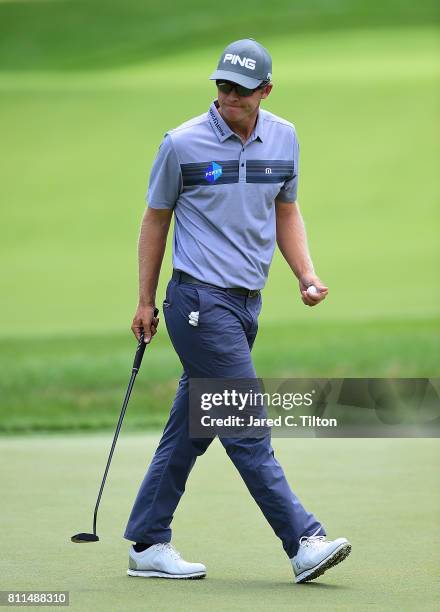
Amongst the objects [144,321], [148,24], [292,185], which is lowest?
[144,321]

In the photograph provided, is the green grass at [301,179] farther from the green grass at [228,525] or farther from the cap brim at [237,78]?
the cap brim at [237,78]

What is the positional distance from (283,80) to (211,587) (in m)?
11.1

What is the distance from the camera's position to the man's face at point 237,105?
4621 mm

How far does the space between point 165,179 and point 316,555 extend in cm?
117

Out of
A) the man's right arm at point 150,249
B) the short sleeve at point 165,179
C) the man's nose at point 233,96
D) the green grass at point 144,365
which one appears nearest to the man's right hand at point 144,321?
the man's right arm at point 150,249

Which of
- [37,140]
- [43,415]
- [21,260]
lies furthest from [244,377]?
[37,140]

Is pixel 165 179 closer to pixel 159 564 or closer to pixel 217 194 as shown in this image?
pixel 217 194

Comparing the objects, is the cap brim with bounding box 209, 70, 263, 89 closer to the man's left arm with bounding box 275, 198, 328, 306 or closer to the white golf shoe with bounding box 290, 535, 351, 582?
the man's left arm with bounding box 275, 198, 328, 306

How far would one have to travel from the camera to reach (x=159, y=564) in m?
4.84

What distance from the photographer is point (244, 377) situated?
4684 millimetres

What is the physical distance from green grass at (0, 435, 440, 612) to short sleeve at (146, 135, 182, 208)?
1129 millimetres

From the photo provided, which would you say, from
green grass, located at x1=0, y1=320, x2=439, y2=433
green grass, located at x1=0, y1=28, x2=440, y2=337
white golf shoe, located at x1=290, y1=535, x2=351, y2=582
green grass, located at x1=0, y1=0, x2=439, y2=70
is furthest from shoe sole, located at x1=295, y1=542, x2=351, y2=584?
green grass, located at x1=0, y1=0, x2=439, y2=70

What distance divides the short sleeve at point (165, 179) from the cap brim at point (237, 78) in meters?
0.23

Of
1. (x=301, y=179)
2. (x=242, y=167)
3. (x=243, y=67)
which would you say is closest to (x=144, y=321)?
(x=242, y=167)
